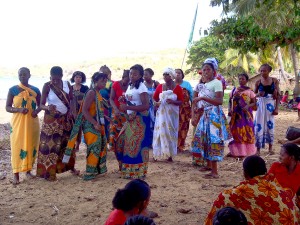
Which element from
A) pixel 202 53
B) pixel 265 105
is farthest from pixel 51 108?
pixel 202 53

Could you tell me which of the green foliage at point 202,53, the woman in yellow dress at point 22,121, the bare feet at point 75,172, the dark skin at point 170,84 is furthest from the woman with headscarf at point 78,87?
the green foliage at point 202,53

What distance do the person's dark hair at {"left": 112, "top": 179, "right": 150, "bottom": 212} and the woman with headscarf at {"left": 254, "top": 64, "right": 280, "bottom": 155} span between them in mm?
4993

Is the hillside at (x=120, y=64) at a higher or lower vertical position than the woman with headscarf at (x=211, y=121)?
higher

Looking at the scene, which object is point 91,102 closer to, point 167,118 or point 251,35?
point 167,118

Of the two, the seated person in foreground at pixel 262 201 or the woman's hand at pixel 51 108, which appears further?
the woman's hand at pixel 51 108

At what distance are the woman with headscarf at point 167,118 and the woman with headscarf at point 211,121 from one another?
1.15 m

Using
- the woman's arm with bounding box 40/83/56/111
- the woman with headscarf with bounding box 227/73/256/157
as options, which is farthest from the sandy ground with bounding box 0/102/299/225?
the woman's arm with bounding box 40/83/56/111

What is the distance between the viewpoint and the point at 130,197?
2.78m

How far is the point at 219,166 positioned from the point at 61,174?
2.73 metres

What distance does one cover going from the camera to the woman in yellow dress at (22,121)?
5.86 metres

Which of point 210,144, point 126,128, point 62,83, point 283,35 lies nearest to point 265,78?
point 283,35

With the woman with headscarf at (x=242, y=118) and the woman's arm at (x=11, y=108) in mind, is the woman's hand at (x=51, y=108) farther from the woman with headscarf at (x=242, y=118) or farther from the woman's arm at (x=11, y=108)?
the woman with headscarf at (x=242, y=118)

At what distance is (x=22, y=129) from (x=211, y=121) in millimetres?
2860

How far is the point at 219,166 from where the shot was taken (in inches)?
271
